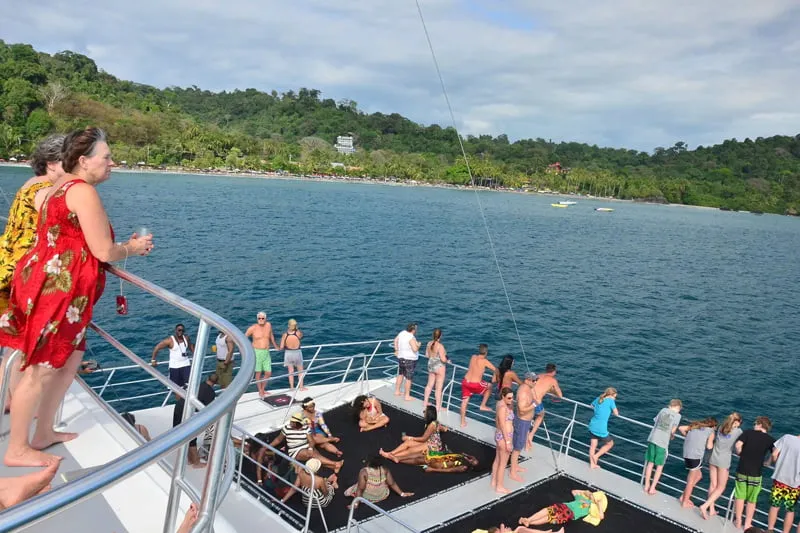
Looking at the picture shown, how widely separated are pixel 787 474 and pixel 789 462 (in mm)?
183

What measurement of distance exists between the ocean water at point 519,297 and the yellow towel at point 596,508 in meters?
11.9

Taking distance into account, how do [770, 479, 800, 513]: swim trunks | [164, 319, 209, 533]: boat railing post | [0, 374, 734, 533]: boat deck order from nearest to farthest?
[164, 319, 209, 533]: boat railing post, [0, 374, 734, 533]: boat deck, [770, 479, 800, 513]: swim trunks

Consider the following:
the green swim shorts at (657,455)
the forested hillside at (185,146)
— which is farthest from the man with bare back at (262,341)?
the forested hillside at (185,146)

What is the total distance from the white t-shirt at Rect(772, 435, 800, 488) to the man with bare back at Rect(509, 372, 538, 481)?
3.50 metres

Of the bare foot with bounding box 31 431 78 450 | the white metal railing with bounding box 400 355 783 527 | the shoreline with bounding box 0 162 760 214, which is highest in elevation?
the shoreline with bounding box 0 162 760 214

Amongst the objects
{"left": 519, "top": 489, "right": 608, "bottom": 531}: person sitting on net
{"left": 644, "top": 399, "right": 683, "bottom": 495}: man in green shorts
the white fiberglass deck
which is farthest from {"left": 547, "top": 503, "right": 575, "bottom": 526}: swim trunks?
the white fiberglass deck

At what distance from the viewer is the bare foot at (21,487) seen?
2.13 meters

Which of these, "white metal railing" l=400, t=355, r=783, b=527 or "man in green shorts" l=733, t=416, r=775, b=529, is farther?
"white metal railing" l=400, t=355, r=783, b=527

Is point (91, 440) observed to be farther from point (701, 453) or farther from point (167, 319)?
point (167, 319)

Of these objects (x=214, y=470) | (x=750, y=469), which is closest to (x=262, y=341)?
(x=750, y=469)

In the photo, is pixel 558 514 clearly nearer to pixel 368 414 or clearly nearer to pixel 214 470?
pixel 368 414

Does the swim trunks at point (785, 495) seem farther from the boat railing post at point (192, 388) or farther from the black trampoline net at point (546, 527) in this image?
the boat railing post at point (192, 388)

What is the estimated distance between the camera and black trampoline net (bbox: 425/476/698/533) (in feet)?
24.6

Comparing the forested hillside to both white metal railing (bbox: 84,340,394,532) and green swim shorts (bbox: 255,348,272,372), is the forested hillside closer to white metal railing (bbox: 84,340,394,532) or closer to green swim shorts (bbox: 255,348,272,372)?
white metal railing (bbox: 84,340,394,532)
